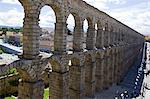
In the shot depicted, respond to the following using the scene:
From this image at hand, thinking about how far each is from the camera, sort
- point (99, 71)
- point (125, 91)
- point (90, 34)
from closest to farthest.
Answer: point (90, 34), point (99, 71), point (125, 91)

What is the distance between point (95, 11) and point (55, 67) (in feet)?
34.2

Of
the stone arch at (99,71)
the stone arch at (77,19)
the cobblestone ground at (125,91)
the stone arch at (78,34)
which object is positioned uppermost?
the stone arch at (77,19)

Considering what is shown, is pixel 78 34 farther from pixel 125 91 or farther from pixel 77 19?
pixel 125 91

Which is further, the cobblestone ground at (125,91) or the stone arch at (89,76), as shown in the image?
the cobblestone ground at (125,91)

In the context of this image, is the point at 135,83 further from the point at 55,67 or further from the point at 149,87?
the point at 55,67

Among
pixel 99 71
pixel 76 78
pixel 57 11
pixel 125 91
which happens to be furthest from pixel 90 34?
pixel 125 91

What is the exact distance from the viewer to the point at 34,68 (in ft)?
52.3

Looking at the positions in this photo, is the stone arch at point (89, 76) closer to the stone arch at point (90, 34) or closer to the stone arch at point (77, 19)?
the stone arch at point (90, 34)

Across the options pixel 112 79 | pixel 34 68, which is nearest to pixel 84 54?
pixel 34 68

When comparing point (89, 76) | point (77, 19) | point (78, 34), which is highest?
point (77, 19)

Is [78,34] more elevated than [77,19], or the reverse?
[77,19]

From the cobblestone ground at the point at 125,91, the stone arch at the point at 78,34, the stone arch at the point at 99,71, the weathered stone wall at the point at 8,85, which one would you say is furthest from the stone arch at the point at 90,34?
the weathered stone wall at the point at 8,85

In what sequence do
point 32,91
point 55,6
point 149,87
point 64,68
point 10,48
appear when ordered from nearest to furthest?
point 32,91, point 55,6, point 64,68, point 149,87, point 10,48

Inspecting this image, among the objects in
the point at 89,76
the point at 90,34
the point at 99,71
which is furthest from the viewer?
the point at 99,71
